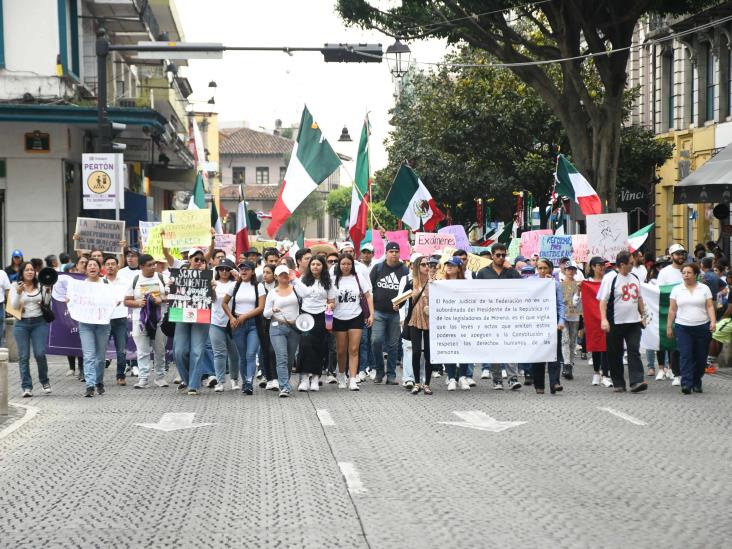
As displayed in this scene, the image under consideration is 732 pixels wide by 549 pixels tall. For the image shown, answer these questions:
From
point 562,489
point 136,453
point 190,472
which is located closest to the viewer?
point 562,489

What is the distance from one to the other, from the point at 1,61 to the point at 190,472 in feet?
71.6

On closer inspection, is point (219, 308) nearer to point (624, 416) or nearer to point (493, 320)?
point (493, 320)

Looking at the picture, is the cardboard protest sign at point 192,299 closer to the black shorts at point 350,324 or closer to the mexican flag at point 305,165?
the black shorts at point 350,324

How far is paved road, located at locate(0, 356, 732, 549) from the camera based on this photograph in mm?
7574

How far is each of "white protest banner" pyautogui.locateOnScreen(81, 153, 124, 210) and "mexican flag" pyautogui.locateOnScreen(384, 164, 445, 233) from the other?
288 inches

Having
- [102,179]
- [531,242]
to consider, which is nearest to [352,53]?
[102,179]

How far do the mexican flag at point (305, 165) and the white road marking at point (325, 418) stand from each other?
28.0 feet

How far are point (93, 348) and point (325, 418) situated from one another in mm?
4086

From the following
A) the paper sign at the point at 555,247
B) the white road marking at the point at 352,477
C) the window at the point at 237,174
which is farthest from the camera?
the window at the point at 237,174

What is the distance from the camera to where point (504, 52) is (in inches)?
1045

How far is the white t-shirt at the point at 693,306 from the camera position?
16125mm

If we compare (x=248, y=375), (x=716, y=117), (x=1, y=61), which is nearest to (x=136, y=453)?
(x=248, y=375)

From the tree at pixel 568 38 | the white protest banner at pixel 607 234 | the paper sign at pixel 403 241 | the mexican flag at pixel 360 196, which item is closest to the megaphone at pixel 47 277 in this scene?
the mexican flag at pixel 360 196

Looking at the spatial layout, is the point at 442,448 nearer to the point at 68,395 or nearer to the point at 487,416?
the point at 487,416
